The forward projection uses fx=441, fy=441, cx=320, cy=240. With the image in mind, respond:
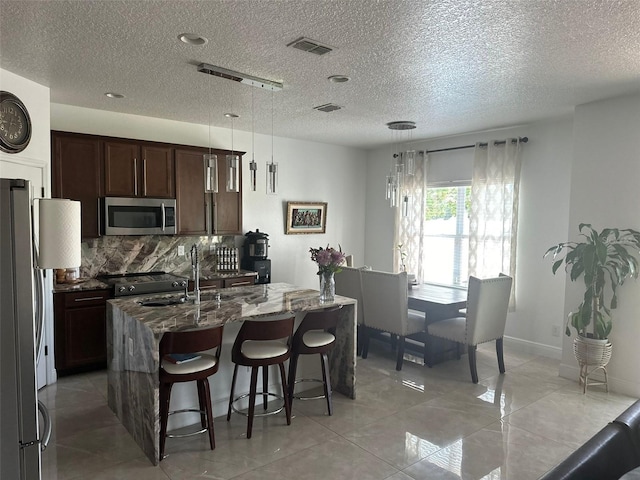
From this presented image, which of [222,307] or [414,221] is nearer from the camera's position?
[222,307]

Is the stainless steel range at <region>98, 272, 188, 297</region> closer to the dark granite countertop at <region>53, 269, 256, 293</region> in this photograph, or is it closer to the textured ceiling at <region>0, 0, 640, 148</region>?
the dark granite countertop at <region>53, 269, 256, 293</region>

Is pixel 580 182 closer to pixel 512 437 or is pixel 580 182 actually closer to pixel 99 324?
pixel 512 437

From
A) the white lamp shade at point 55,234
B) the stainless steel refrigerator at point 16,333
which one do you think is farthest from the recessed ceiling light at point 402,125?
the stainless steel refrigerator at point 16,333

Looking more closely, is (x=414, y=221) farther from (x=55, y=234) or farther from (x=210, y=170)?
(x=55, y=234)

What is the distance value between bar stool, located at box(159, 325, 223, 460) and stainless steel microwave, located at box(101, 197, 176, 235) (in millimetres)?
2205

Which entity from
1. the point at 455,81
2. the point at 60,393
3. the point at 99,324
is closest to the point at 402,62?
the point at 455,81

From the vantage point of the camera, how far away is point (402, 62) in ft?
10.4

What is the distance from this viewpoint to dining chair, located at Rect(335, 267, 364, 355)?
16.3ft

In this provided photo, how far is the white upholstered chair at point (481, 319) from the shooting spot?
13.9 ft

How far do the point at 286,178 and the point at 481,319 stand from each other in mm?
3358

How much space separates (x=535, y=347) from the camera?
17.1ft

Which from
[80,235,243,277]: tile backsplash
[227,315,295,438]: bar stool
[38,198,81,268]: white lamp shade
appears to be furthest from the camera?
[80,235,243,277]: tile backsplash

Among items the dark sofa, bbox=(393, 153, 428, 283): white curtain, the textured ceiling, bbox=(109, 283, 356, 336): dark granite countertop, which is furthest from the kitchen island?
bbox=(393, 153, 428, 283): white curtain

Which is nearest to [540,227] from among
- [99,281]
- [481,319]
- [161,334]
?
[481,319]
